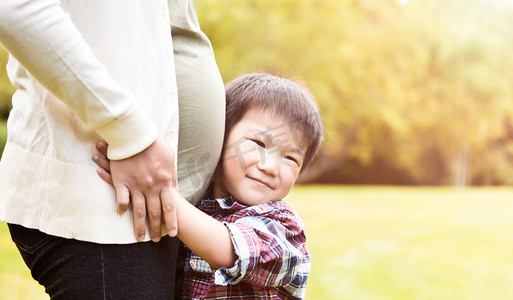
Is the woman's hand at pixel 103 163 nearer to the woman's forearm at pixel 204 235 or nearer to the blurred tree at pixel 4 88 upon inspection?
the woman's forearm at pixel 204 235

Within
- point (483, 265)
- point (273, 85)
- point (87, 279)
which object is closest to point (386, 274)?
point (483, 265)

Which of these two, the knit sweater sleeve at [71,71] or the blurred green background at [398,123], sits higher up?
the knit sweater sleeve at [71,71]

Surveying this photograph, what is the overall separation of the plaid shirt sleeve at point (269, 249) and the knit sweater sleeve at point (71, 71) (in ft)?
1.15

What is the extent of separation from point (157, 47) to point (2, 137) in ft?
22.0

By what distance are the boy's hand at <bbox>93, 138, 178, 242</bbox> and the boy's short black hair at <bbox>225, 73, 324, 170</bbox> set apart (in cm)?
46

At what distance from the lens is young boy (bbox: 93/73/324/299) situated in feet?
3.78

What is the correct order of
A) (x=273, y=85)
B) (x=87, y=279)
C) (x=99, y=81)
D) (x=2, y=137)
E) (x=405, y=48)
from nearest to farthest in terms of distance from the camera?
1. (x=99, y=81)
2. (x=87, y=279)
3. (x=273, y=85)
4. (x=2, y=137)
5. (x=405, y=48)

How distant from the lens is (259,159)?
4.52ft

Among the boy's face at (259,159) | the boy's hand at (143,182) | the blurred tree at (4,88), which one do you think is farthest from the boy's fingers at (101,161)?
the blurred tree at (4,88)

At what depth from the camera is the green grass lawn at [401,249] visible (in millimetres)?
5109

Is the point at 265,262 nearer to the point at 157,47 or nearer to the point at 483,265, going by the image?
the point at 157,47

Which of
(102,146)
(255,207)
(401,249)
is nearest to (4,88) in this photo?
(401,249)

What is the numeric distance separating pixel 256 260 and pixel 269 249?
45 millimetres

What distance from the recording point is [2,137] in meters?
6.98
